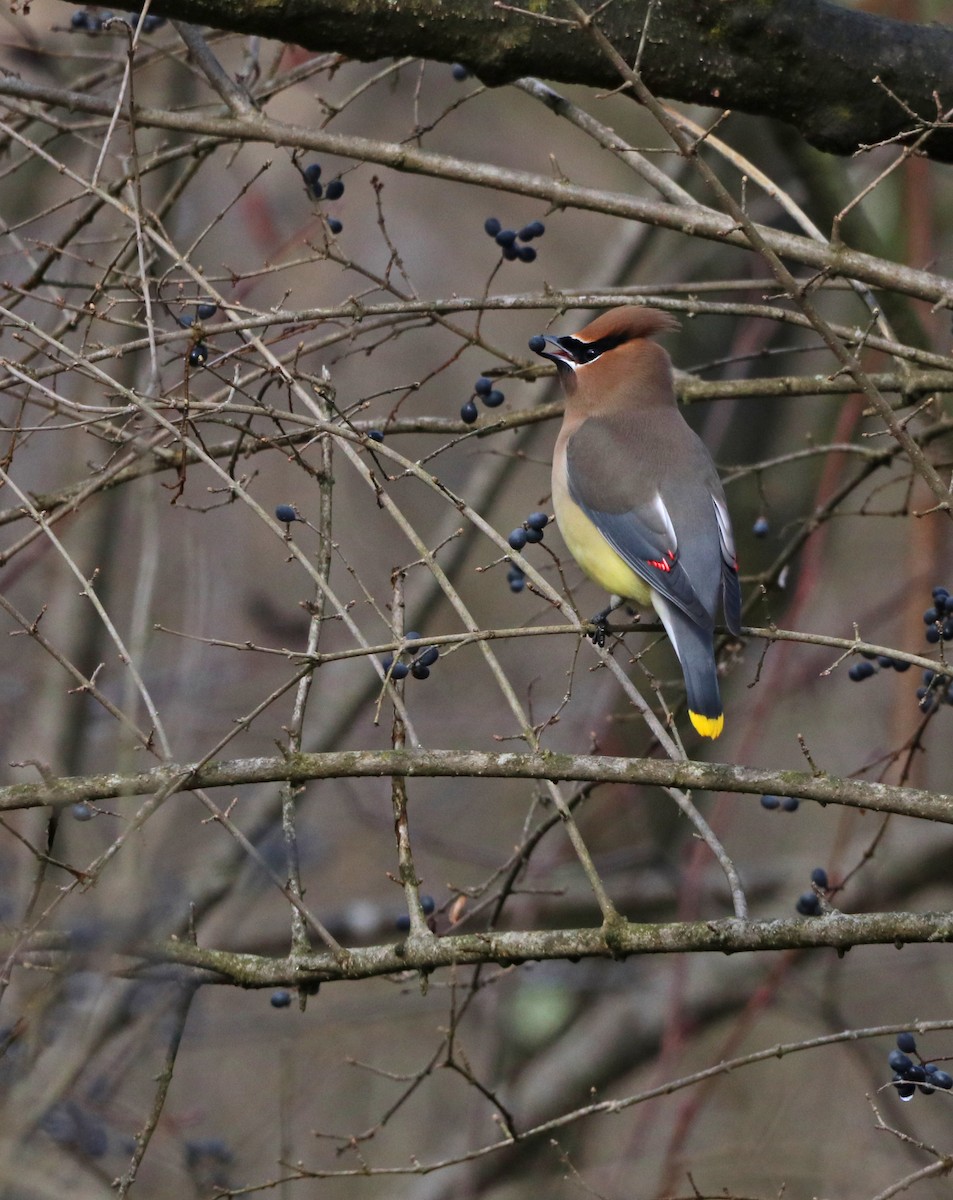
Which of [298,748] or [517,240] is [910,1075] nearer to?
[298,748]

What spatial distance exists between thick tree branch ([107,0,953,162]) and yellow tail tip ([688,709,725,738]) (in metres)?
1.47

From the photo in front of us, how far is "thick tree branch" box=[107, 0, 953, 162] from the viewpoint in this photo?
363 centimetres

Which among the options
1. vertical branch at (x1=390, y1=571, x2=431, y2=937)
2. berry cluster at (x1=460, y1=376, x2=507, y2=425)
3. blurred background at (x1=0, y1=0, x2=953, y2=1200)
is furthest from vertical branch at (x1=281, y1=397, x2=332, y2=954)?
berry cluster at (x1=460, y1=376, x2=507, y2=425)

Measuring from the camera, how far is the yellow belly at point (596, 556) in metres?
4.41

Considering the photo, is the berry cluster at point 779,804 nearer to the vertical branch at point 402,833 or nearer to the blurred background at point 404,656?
the blurred background at point 404,656

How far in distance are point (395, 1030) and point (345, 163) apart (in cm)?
503

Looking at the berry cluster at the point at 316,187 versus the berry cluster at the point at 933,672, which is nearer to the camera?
the berry cluster at the point at 933,672

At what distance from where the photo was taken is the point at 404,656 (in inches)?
134

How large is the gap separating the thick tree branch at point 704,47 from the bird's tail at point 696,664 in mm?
1262

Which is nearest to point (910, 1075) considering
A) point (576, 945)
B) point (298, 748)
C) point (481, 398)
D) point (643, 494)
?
point (576, 945)

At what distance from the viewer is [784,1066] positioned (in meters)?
8.91

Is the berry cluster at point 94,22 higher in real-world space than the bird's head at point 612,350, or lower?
higher

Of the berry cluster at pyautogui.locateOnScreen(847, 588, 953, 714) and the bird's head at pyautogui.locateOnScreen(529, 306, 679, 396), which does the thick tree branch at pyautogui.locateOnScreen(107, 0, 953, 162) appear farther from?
the berry cluster at pyautogui.locateOnScreen(847, 588, 953, 714)

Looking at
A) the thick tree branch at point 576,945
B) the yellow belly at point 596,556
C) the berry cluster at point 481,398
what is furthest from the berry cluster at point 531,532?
the thick tree branch at point 576,945
